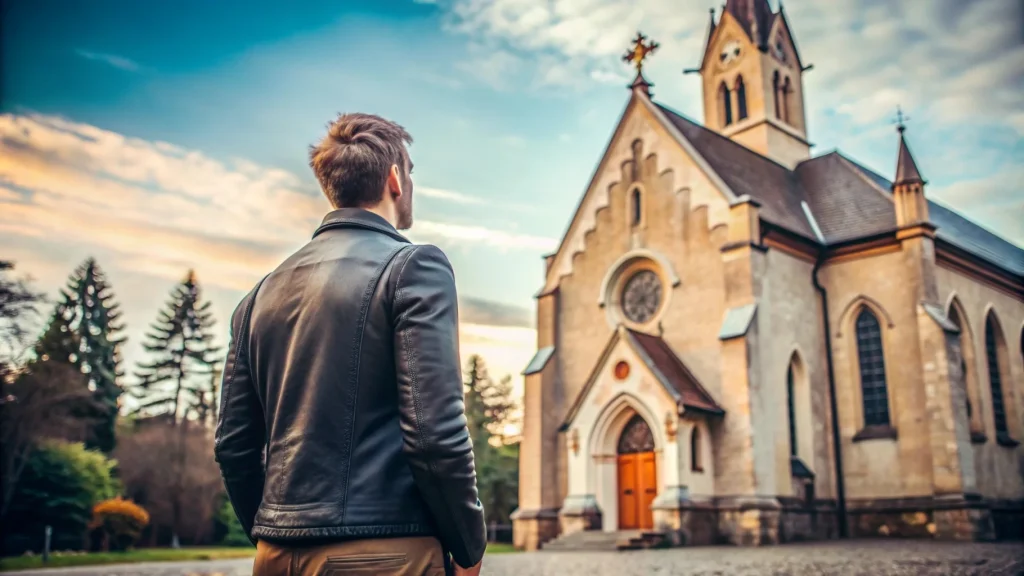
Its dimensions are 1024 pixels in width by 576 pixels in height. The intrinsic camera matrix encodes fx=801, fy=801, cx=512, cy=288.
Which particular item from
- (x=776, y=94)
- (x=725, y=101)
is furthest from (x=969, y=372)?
(x=725, y=101)

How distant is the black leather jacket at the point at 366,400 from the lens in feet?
6.24

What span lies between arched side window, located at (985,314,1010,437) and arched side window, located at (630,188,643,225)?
10614mm

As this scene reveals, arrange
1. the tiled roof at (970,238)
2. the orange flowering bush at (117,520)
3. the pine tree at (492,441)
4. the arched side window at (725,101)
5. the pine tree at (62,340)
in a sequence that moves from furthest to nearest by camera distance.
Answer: the pine tree at (492,441), the pine tree at (62,340), the arched side window at (725,101), the orange flowering bush at (117,520), the tiled roof at (970,238)

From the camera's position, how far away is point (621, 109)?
2380cm

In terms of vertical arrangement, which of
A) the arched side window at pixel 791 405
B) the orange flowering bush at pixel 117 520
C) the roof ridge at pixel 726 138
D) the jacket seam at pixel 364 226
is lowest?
the orange flowering bush at pixel 117 520

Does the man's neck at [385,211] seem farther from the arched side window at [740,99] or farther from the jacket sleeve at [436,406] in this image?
the arched side window at [740,99]

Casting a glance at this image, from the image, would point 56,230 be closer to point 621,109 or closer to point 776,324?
point 621,109

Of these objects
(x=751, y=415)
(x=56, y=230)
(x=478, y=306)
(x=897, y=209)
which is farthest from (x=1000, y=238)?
(x=56, y=230)

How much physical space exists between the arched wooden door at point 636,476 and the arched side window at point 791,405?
3.48 m

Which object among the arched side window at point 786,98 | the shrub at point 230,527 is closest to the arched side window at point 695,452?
the arched side window at point 786,98

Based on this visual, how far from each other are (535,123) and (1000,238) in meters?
22.0

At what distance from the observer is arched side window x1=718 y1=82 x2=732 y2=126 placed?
29234 millimetres

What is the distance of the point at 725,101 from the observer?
29.4 metres

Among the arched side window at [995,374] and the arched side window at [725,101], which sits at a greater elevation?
the arched side window at [725,101]
